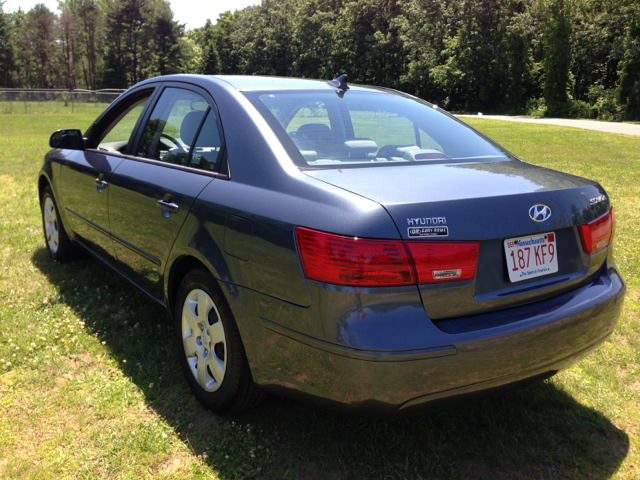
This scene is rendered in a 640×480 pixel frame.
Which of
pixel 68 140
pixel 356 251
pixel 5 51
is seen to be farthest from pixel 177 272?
pixel 5 51

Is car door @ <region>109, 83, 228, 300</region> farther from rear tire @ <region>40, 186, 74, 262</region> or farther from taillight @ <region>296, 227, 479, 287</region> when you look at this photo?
rear tire @ <region>40, 186, 74, 262</region>

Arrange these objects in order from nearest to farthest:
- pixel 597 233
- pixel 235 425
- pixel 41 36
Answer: pixel 597 233
pixel 235 425
pixel 41 36

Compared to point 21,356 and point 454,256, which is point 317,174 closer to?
point 454,256

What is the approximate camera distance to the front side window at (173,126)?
10.1 feet

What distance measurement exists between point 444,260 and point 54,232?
170 inches

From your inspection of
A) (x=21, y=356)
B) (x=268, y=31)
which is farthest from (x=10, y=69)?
(x=21, y=356)

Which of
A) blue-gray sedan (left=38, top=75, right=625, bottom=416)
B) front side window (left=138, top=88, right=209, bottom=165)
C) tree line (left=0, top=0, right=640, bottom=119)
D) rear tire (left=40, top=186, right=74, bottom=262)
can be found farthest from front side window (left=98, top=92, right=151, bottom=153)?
tree line (left=0, top=0, right=640, bottom=119)

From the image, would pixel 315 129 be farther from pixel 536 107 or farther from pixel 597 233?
pixel 536 107

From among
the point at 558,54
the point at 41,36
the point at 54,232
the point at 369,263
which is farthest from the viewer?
the point at 41,36

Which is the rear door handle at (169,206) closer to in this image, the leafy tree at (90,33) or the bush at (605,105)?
the bush at (605,105)

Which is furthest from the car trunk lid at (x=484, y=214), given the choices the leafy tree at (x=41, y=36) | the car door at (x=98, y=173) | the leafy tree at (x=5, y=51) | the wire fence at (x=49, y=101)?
the leafy tree at (x=41, y=36)

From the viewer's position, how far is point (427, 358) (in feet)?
6.41

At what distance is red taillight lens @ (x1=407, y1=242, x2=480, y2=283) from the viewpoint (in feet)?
6.38

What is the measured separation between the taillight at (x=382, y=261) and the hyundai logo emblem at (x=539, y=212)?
14.2 inches
